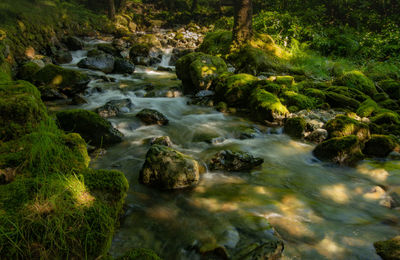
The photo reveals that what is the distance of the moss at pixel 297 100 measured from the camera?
6.96m

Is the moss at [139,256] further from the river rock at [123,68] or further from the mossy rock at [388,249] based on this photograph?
the river rock at [123,68]

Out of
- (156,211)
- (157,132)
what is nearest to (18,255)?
(156,211)

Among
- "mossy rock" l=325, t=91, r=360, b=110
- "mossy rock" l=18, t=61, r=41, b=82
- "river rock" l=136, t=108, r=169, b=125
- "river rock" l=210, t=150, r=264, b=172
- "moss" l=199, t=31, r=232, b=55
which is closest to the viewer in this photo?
"river rock" l=210, t=150, r=264, b=172

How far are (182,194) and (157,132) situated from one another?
279 cm

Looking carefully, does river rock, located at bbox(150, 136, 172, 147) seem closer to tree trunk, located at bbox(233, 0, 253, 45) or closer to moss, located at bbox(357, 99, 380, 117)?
moss, located at bbox(357, 99, 380, 117)

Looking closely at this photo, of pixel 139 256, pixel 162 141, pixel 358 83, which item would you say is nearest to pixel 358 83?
pixel 358 83

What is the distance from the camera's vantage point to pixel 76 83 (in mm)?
7914

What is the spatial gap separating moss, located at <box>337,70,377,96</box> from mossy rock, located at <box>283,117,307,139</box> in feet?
11.6

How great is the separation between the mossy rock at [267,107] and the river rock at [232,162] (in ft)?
7.97

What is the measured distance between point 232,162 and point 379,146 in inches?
120

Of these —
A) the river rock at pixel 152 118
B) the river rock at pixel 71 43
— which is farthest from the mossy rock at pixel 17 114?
the river rock at pixel 71 43

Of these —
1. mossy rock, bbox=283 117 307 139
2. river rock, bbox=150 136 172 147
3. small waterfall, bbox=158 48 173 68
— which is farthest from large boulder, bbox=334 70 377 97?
small waterfall, bbox=158 48 173 68

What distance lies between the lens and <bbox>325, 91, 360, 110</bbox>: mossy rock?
7.17 m

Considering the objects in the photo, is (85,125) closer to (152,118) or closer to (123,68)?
(152,118)
